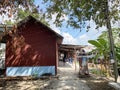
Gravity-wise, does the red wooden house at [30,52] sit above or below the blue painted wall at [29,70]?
above

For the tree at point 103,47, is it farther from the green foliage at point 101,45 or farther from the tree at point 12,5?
the tree at point 12,5

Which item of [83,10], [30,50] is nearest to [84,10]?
[83,10]

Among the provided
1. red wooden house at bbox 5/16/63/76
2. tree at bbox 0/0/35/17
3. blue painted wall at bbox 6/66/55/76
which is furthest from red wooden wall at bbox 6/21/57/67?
tree at bbox 0/0/35/17

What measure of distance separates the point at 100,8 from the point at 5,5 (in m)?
7.52

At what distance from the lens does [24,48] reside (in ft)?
66.5

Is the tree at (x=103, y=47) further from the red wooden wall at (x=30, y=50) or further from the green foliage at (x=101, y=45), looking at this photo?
the red wooden wall at (x=30, y=50)

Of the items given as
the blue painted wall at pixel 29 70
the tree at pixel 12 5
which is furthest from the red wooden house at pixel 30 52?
the tree at pixel 12 5

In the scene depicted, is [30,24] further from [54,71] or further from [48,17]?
[54,71]

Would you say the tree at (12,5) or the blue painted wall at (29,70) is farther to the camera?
the blue painted wall at (29,70)

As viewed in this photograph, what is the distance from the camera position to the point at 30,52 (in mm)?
20250

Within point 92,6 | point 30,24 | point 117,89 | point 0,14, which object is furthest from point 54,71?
point 0,14

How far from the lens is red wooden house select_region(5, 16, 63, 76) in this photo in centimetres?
1998

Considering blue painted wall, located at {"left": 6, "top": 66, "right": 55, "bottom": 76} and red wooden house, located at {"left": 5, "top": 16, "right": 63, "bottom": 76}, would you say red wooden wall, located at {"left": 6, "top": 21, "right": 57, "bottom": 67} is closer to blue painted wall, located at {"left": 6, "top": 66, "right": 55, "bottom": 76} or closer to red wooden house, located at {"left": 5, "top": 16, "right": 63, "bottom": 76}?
red wooden house, located at {"left": 5, "top": 16, "right": 63, "bottom": 76}

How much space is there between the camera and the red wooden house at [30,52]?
20.0m
